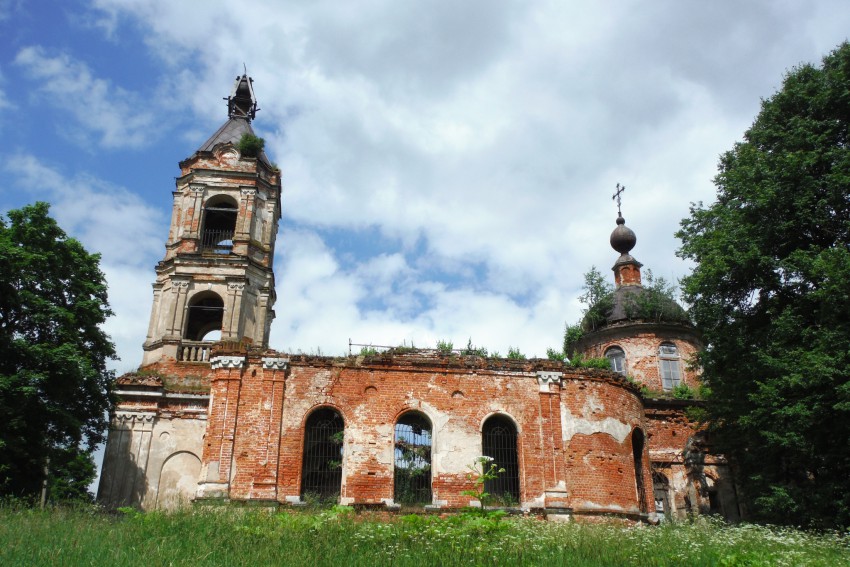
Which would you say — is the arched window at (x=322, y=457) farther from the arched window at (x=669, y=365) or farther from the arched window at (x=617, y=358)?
the arched window at (x=669, y=365)

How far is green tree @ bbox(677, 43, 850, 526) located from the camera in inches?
593

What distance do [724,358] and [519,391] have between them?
5.48m

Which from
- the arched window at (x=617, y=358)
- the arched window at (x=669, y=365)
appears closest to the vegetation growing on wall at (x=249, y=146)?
the arched window at (x=617, y=358)

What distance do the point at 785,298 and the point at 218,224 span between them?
1859 centimetres

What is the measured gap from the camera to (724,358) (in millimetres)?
17984

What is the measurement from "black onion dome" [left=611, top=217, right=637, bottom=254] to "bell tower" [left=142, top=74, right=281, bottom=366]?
586 inches

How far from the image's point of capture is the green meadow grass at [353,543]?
8.60 meters

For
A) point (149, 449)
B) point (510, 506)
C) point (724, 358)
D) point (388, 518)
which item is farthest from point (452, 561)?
point (149, 449)

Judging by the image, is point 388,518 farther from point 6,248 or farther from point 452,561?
point 6,248

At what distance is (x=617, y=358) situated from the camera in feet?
87.4

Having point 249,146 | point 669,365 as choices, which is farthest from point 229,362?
point 669,365

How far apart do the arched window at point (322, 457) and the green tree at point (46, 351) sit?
20.3 feet

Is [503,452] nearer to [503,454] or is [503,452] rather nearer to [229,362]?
[503,454]

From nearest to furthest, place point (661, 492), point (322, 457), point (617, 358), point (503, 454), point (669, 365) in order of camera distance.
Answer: point (322, 457) → point (503, 454) → point (661, 492) → point (669, 365) → point (617, 358)
